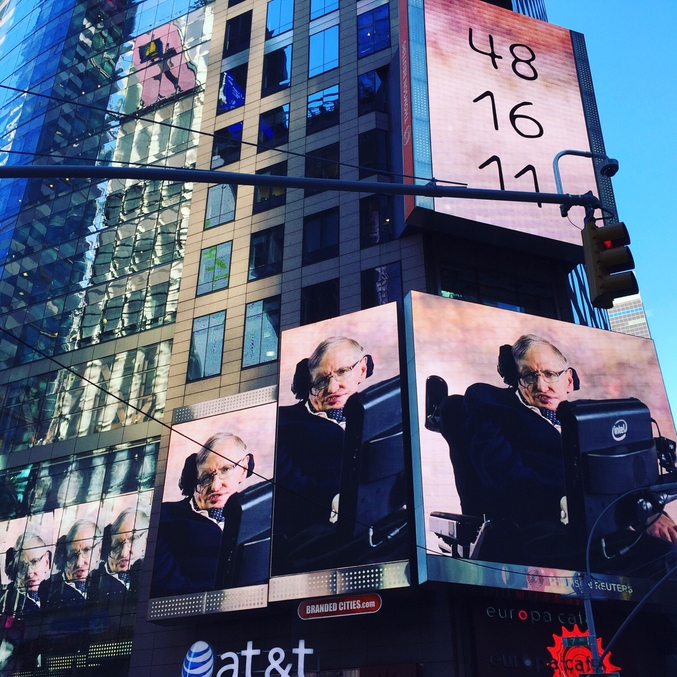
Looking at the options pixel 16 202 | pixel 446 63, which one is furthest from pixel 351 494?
pixel 16 202

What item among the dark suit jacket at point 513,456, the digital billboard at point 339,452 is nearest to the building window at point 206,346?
the digital billboard at point 339,452

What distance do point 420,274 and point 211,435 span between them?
13184 mm

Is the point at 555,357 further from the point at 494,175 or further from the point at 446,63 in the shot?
the point at 446,63

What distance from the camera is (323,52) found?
162 ft

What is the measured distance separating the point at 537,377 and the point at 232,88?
30.0m

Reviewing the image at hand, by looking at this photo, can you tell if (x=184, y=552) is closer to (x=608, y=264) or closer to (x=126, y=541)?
(x=126, y=541)

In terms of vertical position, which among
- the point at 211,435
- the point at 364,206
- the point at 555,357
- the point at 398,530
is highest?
the point at 364,206

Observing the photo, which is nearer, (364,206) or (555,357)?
(555,357)

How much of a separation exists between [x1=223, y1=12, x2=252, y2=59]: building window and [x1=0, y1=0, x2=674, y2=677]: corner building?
17 cm

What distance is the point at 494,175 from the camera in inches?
1607

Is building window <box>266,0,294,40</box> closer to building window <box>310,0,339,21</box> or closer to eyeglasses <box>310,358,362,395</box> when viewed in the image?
building window <box>310,0,339,21</box>

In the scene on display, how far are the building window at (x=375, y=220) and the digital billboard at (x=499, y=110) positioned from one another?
10.1 feet

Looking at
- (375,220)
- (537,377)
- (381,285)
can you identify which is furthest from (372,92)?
(537,377)

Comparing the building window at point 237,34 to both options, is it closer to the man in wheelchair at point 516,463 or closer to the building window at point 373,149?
the building window at point 373,149
